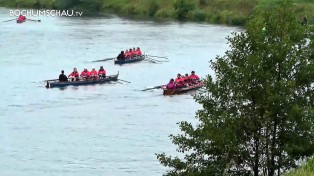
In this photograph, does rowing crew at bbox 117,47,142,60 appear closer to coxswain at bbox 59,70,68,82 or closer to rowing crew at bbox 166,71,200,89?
coxswain at bbox 59,70,68,82

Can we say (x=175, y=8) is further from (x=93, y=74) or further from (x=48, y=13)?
(x=93, y=74)

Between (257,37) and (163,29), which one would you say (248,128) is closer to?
(257,37)

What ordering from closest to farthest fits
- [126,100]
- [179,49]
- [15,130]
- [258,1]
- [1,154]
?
[1,154] → [15,130] → [126,100] → [179,49] → [258,1]

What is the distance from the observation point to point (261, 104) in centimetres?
1670

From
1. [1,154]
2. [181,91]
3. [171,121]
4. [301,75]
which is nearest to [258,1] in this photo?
[181,91]

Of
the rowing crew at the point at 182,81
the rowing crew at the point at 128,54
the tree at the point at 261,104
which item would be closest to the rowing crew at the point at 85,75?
the rowing crew at the point at 182,81

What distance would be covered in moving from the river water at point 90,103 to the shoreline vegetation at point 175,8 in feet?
27.2

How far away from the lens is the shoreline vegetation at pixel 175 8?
71000 mm

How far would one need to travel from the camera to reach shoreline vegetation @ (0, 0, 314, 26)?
7100 cm

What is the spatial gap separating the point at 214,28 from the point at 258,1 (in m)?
10.3

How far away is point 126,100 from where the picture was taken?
122 feet

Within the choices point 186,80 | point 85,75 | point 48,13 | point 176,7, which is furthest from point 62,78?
point 48,13

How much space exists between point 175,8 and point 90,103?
1632 inches

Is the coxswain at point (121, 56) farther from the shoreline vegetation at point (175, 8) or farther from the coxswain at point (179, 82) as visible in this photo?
the shoreline vegetation at point (175, 8)
